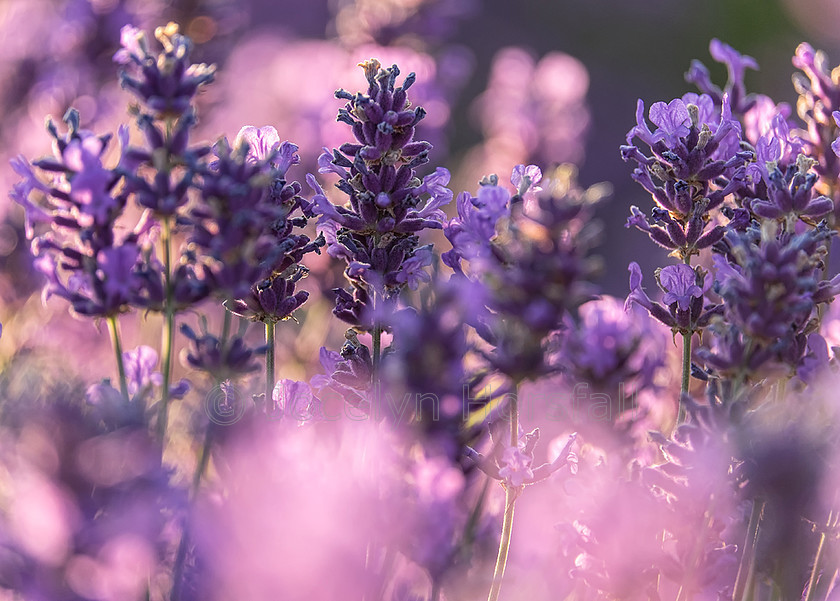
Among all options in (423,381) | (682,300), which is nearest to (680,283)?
(682,300)

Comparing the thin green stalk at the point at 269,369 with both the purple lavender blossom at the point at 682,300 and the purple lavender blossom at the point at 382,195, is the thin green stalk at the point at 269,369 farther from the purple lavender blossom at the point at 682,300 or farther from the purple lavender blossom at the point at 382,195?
the purple lavender blossom at the point at 682,300

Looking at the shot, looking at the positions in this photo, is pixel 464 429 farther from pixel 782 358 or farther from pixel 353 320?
pixel 782 358

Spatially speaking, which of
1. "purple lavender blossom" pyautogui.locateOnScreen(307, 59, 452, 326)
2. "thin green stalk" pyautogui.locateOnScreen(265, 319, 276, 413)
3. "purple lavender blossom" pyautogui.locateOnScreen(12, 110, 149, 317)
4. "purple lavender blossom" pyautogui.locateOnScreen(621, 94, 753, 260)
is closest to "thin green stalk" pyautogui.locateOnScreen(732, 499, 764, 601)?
"purple lavender blossom" pyautogui.locateOnScreen(621, 94, 753, 260)

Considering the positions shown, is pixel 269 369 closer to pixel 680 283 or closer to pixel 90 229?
pixel 90 229

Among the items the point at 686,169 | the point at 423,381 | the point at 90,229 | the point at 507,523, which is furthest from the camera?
the point at 686,169

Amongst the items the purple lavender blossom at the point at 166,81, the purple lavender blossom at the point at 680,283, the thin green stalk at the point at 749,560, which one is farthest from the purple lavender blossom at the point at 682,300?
the purple lavender blossom at the point at 166,81

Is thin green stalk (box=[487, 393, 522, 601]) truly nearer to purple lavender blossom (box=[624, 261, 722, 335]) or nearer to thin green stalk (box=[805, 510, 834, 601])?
purple lavender blossom (box=[624, 261, 722, 335])

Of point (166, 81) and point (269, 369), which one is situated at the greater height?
point (166, 81)

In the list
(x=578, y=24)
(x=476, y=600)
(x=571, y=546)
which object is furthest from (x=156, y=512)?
(x=578, y=24)
